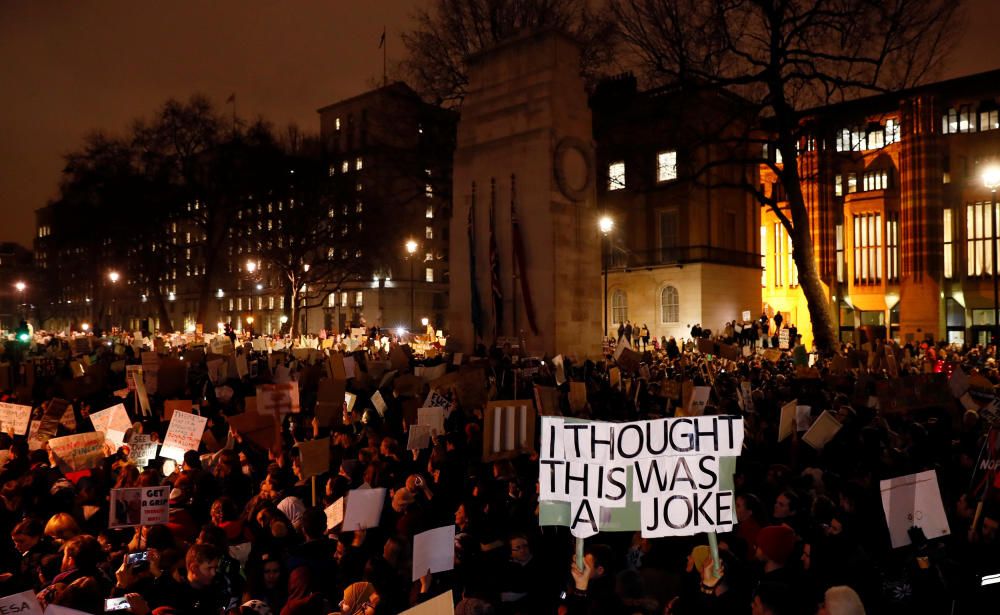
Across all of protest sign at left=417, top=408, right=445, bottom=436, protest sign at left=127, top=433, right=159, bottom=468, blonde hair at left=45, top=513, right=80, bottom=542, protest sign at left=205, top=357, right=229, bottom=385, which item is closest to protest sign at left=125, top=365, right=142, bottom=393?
protest sign at left=205, top=357, right=229, bottom=385

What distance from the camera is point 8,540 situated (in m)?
6.81

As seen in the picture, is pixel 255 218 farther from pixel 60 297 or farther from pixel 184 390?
pixel 60 297

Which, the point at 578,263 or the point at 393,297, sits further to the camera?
the point at 393,297

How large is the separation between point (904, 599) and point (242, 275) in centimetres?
7887

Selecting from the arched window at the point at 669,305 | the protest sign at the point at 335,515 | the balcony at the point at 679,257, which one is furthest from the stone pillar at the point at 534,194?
the balcony at the point at 679,257

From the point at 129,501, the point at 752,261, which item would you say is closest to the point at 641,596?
the point at 129,501

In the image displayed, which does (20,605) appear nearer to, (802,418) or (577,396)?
(802,418)

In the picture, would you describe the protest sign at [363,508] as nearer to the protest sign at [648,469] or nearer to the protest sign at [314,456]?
the protest sign at [314,456]

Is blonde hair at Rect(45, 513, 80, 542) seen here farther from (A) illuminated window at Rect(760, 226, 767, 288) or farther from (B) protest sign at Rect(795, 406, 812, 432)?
(A) illuminated window at Rect(760, 226, 767, 288)

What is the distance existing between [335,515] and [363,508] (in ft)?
1.75

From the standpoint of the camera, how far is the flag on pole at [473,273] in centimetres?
2361

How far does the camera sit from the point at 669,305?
146 feet

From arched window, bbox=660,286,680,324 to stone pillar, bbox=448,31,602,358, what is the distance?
21165mm

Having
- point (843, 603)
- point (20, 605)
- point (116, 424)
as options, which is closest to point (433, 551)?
point (20, 605)
